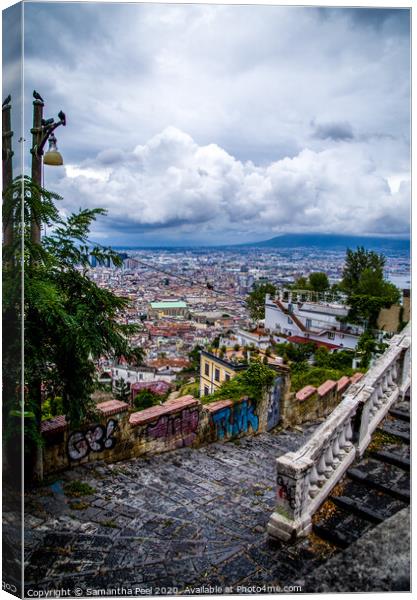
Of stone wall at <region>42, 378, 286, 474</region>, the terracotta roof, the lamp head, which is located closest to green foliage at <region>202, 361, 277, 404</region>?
stone wall at <region>42, 378, 286, 474</region>

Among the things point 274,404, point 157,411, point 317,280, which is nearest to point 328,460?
point 157,411

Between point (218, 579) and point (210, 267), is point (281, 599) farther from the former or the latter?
point (210, 267)

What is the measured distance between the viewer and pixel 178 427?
5.41 m

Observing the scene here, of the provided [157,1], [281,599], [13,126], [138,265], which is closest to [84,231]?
[138,265]

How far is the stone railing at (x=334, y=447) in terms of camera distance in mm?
3090

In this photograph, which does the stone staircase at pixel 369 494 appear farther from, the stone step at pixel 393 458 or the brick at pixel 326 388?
the brick at pixel 326 388

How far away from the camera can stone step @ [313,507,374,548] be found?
2.98 m

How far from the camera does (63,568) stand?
9.14 ft

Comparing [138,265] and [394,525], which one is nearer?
[394,525]

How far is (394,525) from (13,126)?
3.25 m

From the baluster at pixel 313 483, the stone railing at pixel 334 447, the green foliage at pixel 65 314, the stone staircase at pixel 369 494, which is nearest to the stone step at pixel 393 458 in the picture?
the stone staircase at pixel 369 494

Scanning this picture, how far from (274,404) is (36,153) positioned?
Answer: 5.32 meters

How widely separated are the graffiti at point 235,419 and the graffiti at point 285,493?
9.25 ft

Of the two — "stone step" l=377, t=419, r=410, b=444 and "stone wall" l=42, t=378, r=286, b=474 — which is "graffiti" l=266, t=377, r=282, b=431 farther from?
"stone step" l=377, t=419, r=410, b=444
